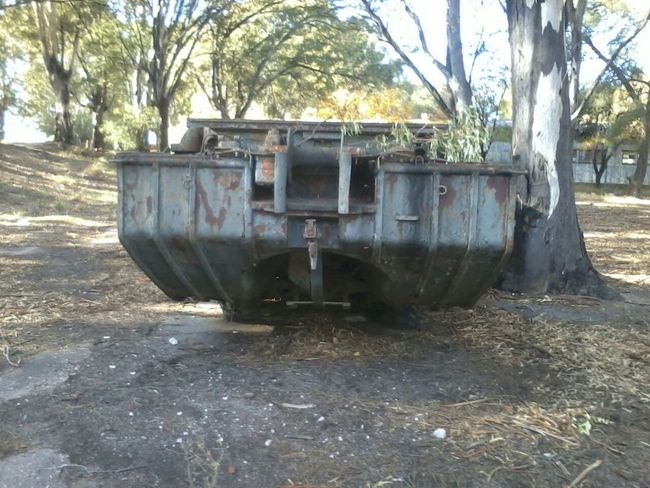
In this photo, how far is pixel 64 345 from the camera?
530 centimetres

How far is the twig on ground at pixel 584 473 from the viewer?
3195 millimetres

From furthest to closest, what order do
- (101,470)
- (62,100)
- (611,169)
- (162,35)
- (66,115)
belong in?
(611,169) → (66,115) → (62,100) → (162,35) → (101,470)

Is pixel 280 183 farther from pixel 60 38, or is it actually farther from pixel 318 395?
pixel 60 38

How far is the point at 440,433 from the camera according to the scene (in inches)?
145

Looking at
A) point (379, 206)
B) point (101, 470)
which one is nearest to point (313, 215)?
point (379, 206)

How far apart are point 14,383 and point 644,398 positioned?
3.90m

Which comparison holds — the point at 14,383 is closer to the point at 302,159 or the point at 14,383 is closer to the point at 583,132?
the point at 302,159

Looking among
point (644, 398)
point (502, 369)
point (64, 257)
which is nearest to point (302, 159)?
point (502, 369)

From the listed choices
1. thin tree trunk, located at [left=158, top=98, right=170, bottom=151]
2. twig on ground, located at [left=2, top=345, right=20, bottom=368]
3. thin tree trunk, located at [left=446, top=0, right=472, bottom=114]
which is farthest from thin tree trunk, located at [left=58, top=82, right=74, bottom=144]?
twig on ground, located at [left=2, top=345, right=20, bottom=368]

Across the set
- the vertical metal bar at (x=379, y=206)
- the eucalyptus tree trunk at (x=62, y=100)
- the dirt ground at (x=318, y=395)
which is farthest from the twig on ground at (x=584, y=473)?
the eucalyptus tree trunk at (x=62, y=100)

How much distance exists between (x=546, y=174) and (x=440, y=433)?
4222 mm

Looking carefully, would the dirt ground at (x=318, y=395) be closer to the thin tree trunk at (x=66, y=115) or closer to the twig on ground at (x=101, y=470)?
the twig on ground at (x=101, y=470)

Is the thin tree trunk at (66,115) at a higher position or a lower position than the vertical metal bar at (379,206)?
higher

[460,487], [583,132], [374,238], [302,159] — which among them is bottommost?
[460,487]
